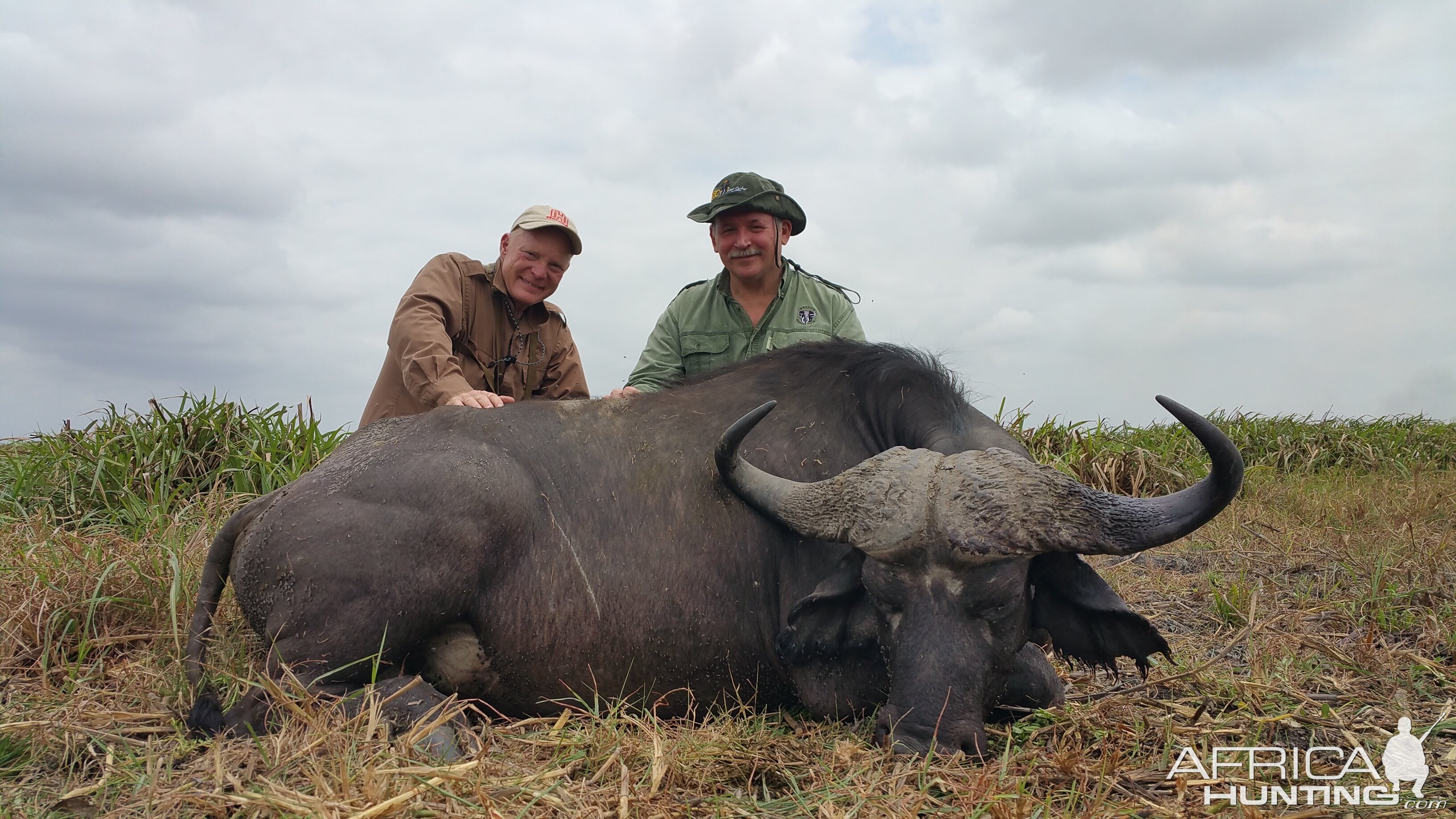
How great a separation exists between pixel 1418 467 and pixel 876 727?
39.5 feet

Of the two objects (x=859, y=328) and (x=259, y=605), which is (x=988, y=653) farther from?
(x=859, y=328)

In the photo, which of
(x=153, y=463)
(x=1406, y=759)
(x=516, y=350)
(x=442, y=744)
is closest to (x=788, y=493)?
(x=442, y=744)

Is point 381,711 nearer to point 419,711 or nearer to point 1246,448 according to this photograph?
point 419,711

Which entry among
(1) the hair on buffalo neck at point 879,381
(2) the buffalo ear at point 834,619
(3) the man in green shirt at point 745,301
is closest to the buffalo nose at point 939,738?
(2) the buffalo ear at point 834,619

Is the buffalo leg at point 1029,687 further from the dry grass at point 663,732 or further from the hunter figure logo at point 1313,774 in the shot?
the hunter figure logo at point 1313,774

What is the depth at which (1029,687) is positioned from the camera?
3322 mm

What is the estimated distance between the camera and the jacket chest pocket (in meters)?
6.46

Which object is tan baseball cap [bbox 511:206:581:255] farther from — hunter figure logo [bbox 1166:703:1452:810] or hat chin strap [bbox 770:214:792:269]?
hunter figure logo [bbox 1166:703:1452:810]

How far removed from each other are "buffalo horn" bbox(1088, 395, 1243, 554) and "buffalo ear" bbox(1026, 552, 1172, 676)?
0.18 m

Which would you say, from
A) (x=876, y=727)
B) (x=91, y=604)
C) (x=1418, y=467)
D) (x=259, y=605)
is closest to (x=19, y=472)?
(x=91, y=604)

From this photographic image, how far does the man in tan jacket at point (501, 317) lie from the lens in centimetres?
543

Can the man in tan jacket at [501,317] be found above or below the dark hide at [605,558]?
above

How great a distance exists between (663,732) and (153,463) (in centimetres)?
542

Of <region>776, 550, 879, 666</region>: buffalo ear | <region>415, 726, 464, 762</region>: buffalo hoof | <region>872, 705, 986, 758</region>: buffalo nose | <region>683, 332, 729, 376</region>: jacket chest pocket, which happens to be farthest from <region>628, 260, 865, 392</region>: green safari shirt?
<region>872, 705, 986, 758</region>: buffalo nose
